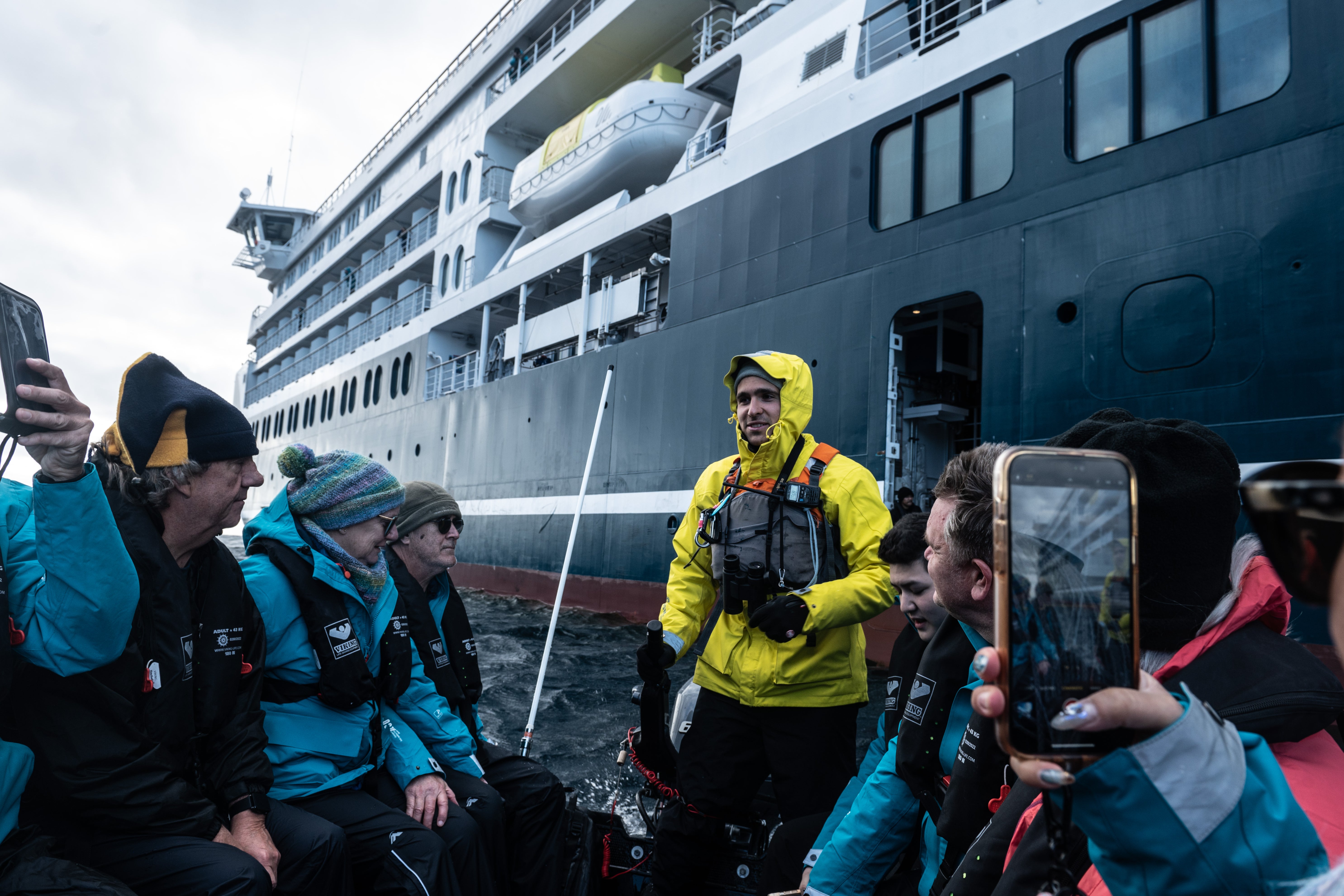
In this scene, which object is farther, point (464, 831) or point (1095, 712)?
point (464, 831)

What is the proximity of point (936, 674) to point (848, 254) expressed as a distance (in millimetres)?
5746

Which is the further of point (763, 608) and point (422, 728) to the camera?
point (422, 728)

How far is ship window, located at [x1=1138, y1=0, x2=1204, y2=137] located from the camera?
4.95 metres

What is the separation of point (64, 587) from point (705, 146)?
29.1ft

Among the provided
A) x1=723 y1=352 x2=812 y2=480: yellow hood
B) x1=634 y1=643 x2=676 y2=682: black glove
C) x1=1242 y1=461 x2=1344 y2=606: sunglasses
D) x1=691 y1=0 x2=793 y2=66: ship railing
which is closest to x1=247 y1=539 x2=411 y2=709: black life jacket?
x1=634 y1=643 x2=676 y2=682: black glove

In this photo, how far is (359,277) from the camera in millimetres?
20734

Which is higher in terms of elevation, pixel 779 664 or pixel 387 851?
pixel 779 664

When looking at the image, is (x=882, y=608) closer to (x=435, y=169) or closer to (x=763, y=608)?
(x=763, y=608)

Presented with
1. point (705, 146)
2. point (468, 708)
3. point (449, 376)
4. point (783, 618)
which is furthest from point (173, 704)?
point (449, 376)

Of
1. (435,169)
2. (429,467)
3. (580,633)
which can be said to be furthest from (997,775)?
(435,169)

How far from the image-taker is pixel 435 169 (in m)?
16.6

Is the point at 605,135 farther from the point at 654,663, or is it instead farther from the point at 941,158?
the point at 654,663

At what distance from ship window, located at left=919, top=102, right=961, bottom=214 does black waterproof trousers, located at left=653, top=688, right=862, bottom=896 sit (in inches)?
197

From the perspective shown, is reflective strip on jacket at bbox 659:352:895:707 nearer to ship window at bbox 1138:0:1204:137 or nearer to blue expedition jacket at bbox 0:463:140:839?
blue expedition jacket at bbox 0:463:140:839
